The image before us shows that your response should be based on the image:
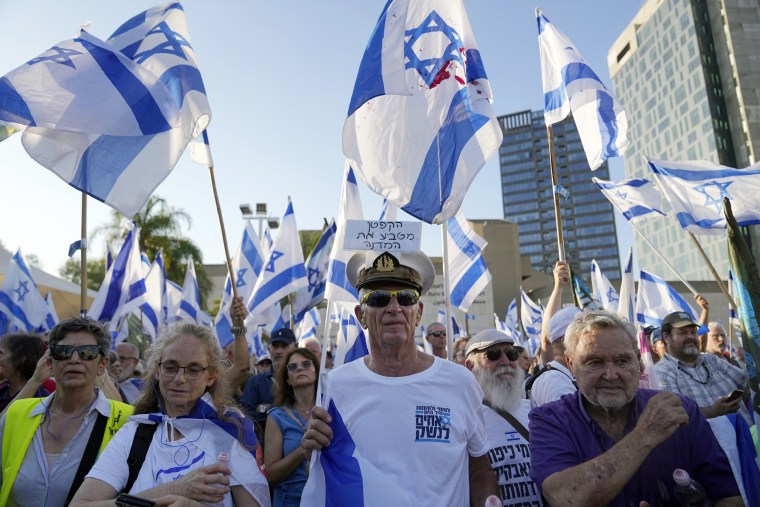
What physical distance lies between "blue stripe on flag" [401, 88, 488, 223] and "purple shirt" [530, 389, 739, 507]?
70.7 inches

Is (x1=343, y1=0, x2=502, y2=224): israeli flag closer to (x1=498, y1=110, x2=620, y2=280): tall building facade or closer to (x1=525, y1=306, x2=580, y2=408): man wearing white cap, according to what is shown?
(x1=525, y1=306, x2=580, y2=408): man wearing white cap

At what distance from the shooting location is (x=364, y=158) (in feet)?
13.8

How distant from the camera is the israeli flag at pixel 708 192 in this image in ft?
20.5

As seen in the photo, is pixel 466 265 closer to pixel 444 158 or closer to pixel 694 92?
pixel 444 158

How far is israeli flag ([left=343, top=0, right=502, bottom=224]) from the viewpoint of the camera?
13.4ft

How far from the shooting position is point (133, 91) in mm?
4348

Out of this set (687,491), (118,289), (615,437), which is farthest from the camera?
(118,289)

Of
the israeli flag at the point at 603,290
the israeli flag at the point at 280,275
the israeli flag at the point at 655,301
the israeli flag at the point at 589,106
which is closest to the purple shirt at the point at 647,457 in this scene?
the israeli flag at the point at 589,106

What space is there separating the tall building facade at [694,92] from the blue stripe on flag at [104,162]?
55650 mm

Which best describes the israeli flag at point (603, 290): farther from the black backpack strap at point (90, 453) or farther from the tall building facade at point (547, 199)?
the tall building facade at point (547, 199)

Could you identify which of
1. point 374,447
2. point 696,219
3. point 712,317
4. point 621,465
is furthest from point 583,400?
point 712,317

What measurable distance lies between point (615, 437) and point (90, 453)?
7.98ft

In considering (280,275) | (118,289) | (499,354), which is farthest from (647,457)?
(118,289)

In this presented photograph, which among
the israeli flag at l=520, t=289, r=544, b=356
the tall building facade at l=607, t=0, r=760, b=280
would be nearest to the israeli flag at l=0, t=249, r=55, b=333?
the israeli flag at l=520, t=289, r=544, b=356
